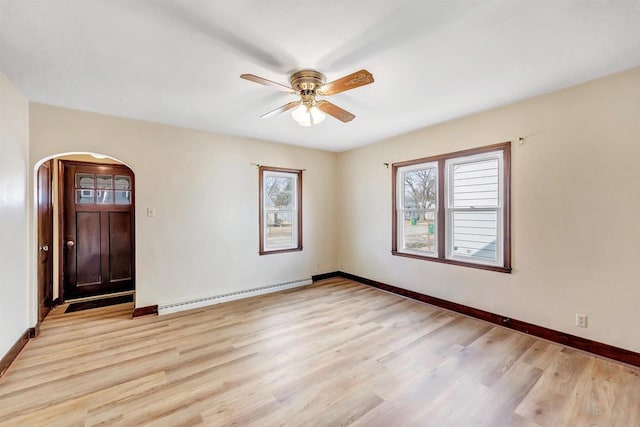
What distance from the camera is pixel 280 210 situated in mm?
4934

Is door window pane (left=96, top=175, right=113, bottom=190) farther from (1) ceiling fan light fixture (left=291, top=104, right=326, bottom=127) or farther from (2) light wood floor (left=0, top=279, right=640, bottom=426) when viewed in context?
(1) ceiling fan light fixture (left=291, top=104, right=326, bottom=127)

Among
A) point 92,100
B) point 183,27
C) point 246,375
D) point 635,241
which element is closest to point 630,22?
point 635,241

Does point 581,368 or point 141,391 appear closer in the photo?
point 141,391

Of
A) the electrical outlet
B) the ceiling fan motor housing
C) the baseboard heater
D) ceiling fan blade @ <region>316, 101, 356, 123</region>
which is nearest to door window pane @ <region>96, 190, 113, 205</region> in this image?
the baseboard heater

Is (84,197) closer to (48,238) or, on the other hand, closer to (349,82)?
(48,238)

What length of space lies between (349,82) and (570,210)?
102 inches

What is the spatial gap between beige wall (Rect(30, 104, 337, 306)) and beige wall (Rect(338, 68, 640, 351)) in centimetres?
300

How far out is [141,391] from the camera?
2.11m

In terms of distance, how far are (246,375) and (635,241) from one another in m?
3.60

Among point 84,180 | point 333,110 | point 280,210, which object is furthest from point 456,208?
point 84,180

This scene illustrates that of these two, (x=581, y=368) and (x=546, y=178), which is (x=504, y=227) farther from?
(x=581, y=368)

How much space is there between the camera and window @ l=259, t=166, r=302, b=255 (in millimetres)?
4723

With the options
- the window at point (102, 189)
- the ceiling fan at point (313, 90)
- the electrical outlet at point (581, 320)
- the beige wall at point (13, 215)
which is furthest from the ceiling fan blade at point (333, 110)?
the window at point (102, 189)

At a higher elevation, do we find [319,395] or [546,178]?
[546,178]
